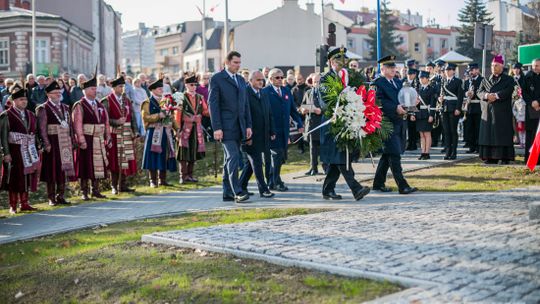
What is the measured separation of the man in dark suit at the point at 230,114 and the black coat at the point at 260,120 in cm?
56

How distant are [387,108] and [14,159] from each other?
6.31 meters

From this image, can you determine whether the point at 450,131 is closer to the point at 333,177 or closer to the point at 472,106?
the point at 472,106

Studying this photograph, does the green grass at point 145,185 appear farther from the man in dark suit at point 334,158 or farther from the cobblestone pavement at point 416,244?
the cobblestone pavement at point 416,244

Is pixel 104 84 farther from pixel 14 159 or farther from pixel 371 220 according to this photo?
pixel 371 220

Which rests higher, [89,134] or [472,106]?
[472,106]

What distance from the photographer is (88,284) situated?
718 centimetres

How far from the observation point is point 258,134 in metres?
12.9

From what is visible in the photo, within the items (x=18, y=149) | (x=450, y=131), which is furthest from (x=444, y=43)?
(x=18, y=149)

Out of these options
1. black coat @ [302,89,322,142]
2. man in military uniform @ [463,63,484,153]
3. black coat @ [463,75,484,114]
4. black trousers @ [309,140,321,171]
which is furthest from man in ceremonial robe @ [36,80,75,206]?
black coat @ [463,75,484,114]

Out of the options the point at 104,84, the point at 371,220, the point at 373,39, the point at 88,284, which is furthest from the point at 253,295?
the point at 373,39

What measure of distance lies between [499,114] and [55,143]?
368 inches

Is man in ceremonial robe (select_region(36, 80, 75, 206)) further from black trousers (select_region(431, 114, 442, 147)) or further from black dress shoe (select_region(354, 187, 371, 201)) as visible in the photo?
black trousers (select_region(431, 114, 442, 147))

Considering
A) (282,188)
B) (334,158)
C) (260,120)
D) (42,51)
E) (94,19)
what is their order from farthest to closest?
1. (94,19)
2. (42,51)
3. (282,188)
4. (260,120)
5. (334,158)

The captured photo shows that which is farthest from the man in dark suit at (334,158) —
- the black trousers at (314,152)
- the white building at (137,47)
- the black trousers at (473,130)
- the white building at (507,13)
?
the white building at (137,47)
